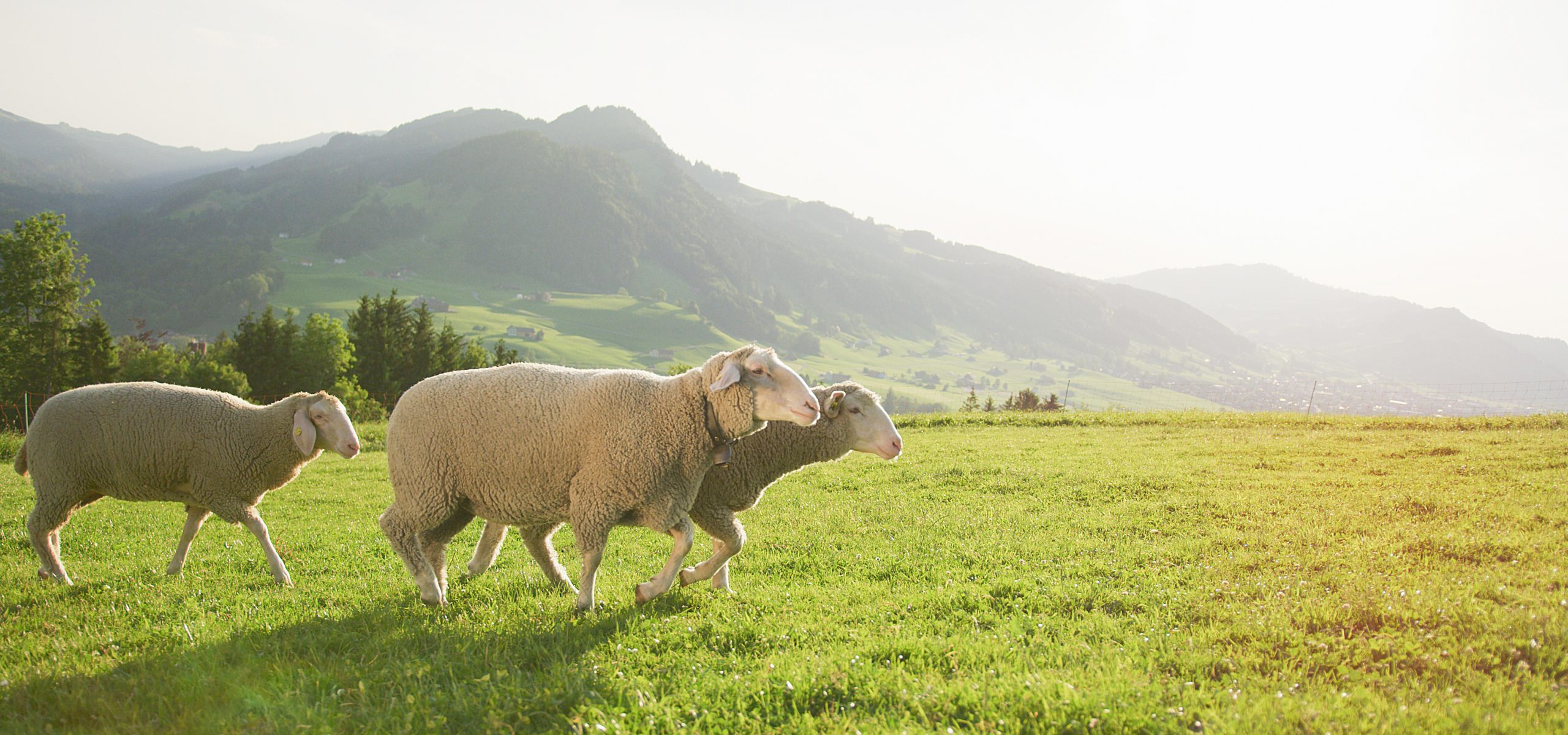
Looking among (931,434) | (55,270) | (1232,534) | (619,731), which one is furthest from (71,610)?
(55,270)

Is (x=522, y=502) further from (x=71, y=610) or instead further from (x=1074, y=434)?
(x=1074, y=434)

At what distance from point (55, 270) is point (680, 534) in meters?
45.0

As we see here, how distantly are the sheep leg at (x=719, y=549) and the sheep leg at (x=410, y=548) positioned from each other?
2.23 m

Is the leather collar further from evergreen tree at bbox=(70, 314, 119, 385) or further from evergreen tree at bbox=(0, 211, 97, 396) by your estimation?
evergreen tree at bbox=(70, 314, 119, 385)

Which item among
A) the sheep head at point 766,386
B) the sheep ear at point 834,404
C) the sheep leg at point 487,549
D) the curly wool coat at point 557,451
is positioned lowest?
the sheep leg at point 487,549

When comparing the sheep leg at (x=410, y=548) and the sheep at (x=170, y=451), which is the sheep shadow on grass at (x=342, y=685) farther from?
the sheep at (x=170, y=451)

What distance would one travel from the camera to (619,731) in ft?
12.7

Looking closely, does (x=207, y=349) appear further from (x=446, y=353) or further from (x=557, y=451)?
(x=557, y=451)

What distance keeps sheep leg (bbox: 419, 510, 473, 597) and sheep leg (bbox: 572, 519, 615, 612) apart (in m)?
1.48

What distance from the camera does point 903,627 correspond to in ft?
18.6

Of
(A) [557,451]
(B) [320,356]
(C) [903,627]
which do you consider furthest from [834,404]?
(B) [320,356]

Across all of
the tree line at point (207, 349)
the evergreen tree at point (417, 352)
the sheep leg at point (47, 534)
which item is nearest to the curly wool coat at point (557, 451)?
the sheep leg at point (47, 534)

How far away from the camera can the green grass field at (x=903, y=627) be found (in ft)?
13.4

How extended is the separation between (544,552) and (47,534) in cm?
548
